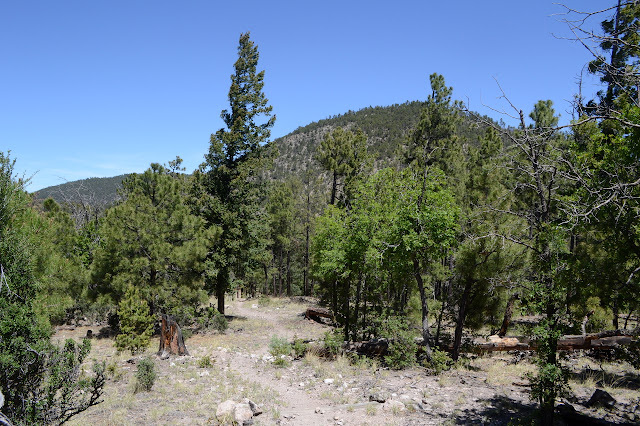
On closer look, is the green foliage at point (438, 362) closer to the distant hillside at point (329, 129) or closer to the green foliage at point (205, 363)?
the green foliage at point (205, 363)

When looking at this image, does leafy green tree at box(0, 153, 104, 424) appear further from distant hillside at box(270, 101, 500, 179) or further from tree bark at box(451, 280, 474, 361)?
distant hillside at box(270, 101, 500, 179)

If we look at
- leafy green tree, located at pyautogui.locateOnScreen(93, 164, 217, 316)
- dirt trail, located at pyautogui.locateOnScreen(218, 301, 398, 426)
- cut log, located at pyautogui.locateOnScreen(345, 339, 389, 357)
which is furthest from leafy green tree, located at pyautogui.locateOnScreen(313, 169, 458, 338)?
leafy green tree, located at pyautogui.locateOnScreen(93, 164, 217, 316)

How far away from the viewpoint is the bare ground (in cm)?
888

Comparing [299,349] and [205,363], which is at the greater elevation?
[299,349]

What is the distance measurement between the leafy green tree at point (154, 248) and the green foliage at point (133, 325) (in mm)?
1300

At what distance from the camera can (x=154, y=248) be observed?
59.1ft

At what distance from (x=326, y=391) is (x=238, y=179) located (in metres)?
13.9

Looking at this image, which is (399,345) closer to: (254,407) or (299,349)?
(299,349)

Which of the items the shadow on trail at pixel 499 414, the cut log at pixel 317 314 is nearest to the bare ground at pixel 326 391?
the shadow on trail at pixel 499 414

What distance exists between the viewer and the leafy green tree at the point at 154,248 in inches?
704

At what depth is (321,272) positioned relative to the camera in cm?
1588

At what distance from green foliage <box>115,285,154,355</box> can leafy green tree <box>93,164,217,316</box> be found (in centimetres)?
130

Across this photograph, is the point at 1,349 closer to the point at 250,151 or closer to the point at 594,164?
the point at 594,164

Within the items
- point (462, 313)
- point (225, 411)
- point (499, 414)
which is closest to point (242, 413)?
point (225, 411)
